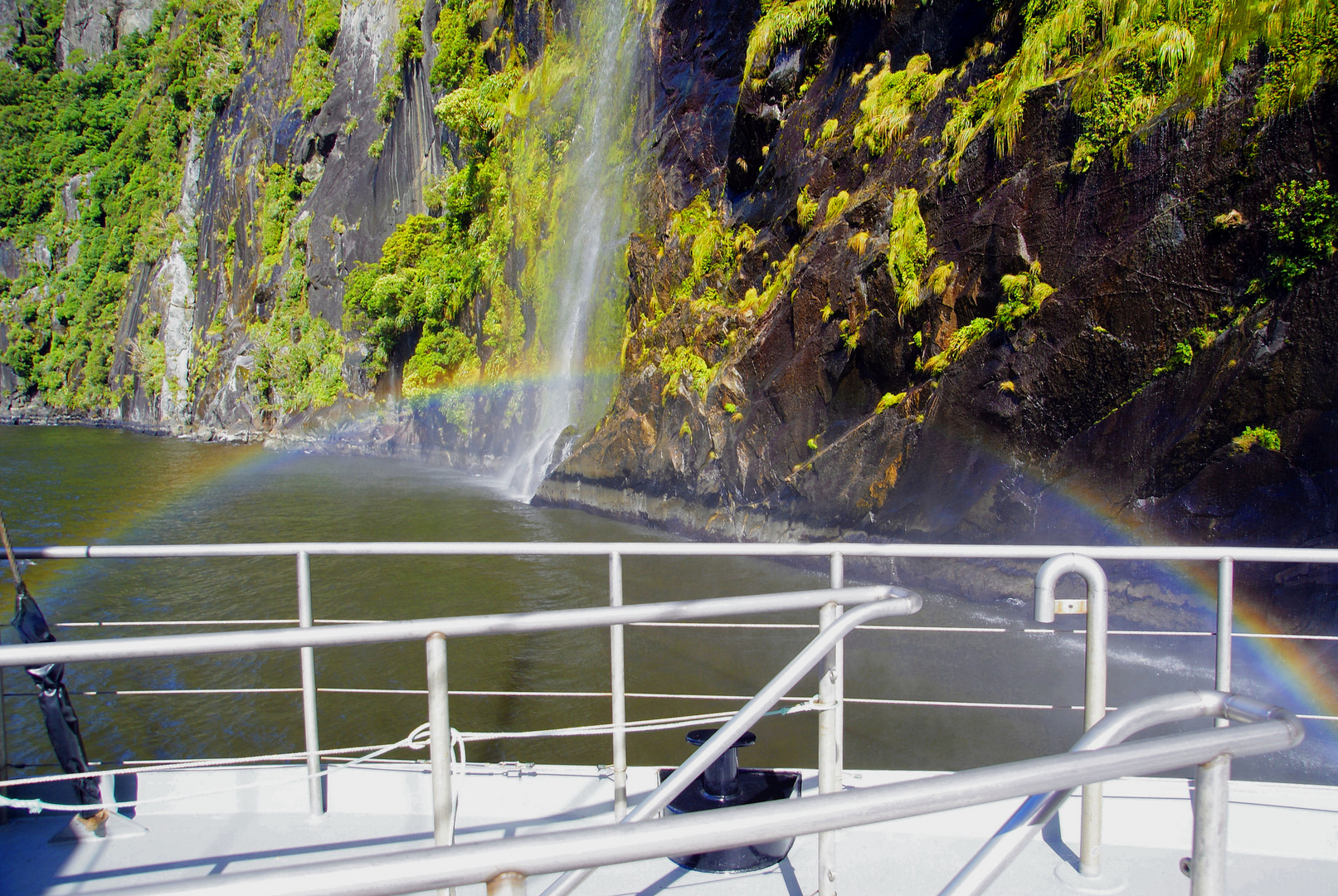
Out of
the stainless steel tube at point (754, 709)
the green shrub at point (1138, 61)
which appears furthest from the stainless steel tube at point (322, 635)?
the green shrub at point (1138, 61)

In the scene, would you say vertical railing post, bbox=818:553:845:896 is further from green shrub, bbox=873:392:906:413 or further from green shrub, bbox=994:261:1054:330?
green shrub, bbox=873:392:906:413

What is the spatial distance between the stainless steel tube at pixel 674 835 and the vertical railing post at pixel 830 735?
3.40 ft

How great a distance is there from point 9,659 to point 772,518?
12.8 metres

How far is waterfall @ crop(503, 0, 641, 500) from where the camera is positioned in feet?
68.7

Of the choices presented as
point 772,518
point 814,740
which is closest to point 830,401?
point 772,518

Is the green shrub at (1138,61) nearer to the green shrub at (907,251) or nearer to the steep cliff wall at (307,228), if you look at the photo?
the green shrub at (907,251)

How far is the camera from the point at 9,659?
1713 mm

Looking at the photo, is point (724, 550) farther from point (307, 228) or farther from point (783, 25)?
point (307, 228)

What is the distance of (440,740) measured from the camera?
1.83m

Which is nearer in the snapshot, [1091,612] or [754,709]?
[754,709]

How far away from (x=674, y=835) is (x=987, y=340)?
36.8 ft

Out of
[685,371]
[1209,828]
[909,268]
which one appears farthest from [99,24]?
[1209,828]

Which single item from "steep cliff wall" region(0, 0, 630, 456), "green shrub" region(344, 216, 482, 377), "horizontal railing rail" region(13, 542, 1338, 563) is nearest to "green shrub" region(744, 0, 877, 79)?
"steep cliff wall" region(0, 0, 630, 456)

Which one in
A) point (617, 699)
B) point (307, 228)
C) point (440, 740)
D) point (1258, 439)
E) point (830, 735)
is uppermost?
point (307, 228)
